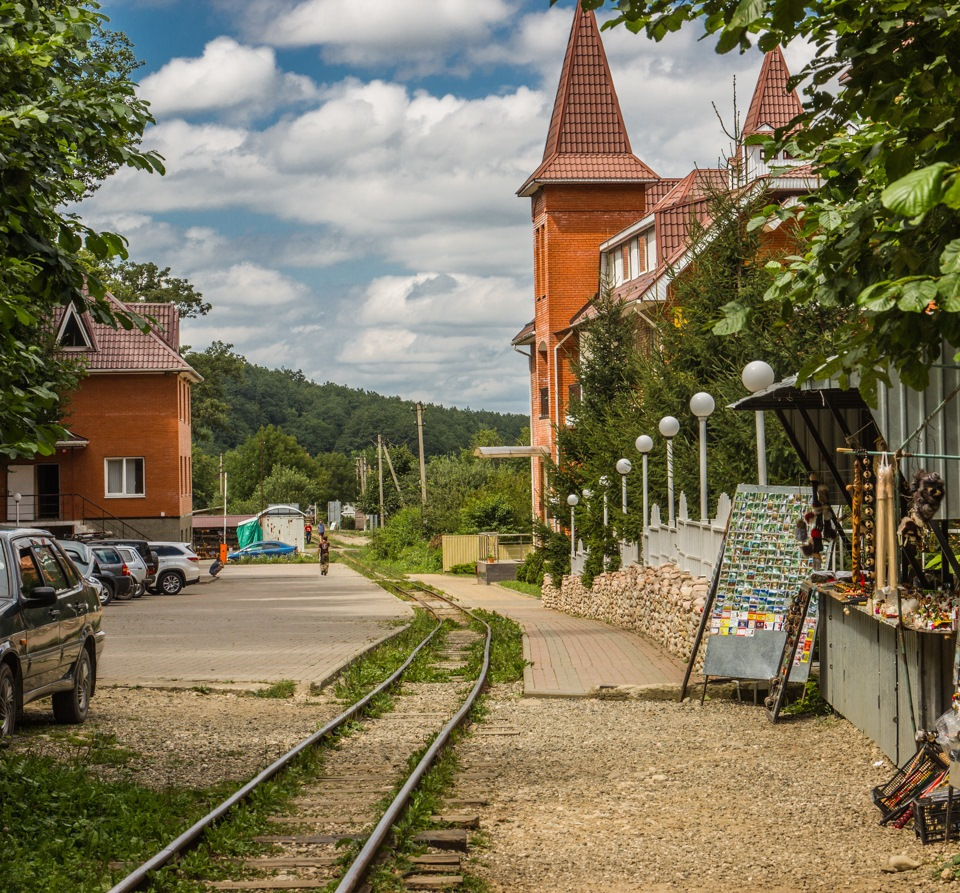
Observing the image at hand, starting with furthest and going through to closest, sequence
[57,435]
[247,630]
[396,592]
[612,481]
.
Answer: [396,592], [612,481], [247,630], [57,435]

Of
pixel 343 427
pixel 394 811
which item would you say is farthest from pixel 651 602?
pixel 343 427

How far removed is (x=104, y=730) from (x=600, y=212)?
3701 centimetres

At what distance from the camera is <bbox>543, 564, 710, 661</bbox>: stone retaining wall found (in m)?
17.5

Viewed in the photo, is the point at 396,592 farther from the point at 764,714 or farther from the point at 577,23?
the point at 764,714

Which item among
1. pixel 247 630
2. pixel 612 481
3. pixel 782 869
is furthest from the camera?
pixel 612 481

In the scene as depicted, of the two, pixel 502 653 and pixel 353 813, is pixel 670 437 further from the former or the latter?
pixel 353 813

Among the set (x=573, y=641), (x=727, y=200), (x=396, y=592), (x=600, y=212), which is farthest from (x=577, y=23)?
(x=573, y=641)

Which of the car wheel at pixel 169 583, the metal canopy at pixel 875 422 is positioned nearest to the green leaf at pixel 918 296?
the metal canopy at pixel 875 422

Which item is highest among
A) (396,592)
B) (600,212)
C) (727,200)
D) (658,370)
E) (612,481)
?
(600,212)

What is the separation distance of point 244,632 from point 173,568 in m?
18.9

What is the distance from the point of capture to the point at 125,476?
56.5 meters

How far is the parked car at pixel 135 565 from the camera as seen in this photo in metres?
39.2

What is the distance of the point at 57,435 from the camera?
8383 millimetres

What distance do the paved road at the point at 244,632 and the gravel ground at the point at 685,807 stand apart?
6.02 m
